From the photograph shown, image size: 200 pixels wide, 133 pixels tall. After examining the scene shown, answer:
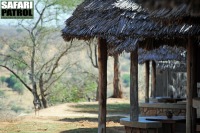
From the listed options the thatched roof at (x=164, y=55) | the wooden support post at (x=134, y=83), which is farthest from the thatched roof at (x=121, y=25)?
the thatched roof at (x=164, y=55)

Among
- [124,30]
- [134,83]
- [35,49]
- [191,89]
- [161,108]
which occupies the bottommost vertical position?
[161,108]

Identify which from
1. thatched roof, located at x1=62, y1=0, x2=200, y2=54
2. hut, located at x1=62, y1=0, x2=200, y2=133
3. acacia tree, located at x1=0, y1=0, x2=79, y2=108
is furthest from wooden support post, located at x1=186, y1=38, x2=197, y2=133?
acacia tree, located at x1=0, y1=0, x2=79, y2=108

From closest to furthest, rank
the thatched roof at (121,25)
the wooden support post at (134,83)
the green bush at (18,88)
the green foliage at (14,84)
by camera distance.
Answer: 1. the thatched roof at (121,25)
2. the wooden support post at (134,83)
3. the green foliage at (14,84)
4. the green bush at (18,88)

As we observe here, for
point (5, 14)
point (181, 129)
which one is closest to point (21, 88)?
point (5, 14)

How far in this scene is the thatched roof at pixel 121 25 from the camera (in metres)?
10.1

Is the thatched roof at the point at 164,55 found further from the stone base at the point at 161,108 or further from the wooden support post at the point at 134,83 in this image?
the wooden support post at the point at 134,83

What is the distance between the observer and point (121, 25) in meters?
10.2

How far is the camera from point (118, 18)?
10344 millimetres

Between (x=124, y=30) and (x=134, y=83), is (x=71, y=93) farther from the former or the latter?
(x=124, y=30)

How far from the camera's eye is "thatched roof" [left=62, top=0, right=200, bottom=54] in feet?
33.2

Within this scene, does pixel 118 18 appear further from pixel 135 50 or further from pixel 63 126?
pixel 63 126

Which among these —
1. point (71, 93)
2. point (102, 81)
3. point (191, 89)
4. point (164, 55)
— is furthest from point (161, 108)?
point (71, 93)

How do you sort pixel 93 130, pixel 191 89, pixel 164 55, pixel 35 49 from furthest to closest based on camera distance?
1. pixel 35 49
2. pixel 164 55
3. pixel 93 130
4. pixel 191 89

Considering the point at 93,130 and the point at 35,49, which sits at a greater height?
the point at 35,49
